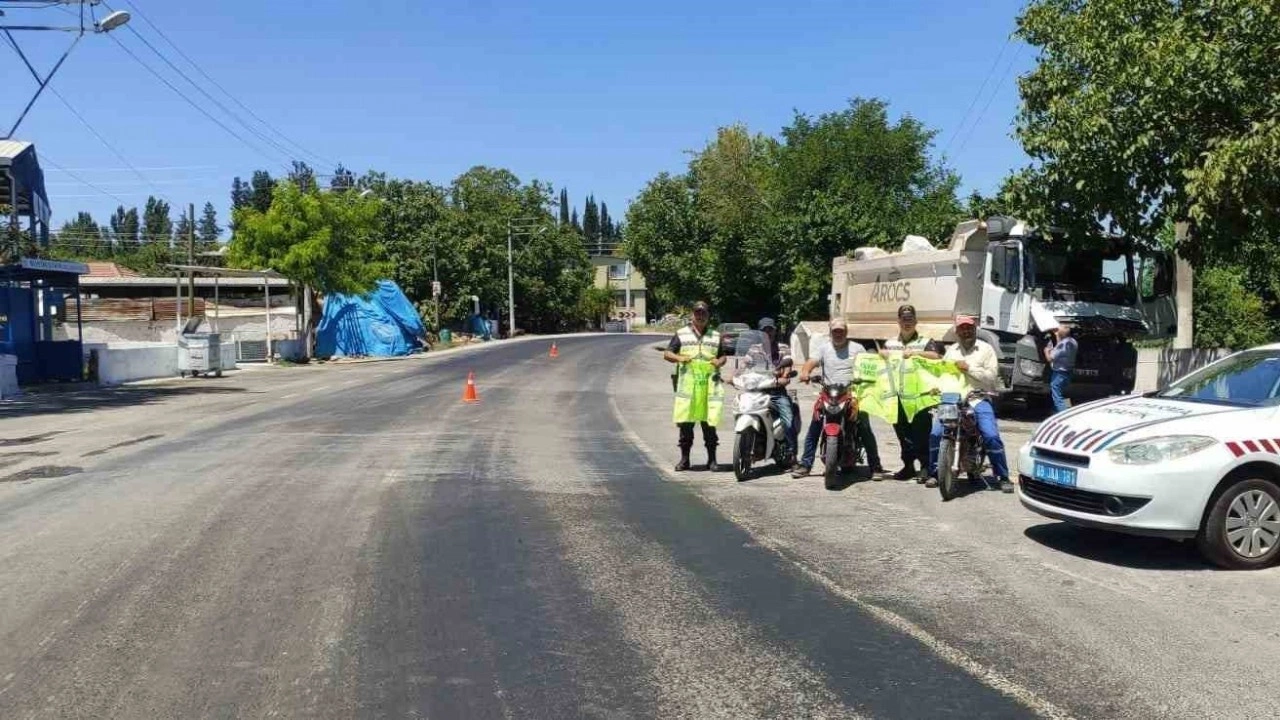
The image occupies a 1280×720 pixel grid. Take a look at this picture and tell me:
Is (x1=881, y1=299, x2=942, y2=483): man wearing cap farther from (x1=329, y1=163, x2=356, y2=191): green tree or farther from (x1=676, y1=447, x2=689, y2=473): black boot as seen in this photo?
(x1=329, y1=163, x2=356, y2=191): green tree

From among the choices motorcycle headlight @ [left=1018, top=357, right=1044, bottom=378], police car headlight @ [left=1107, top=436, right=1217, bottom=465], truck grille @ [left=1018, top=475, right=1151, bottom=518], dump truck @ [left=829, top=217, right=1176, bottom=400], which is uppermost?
dump truck @ [left=829, top=217, right=1176, bottom=400]

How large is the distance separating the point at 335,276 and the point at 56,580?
37.2 metres

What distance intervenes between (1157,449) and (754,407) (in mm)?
4366

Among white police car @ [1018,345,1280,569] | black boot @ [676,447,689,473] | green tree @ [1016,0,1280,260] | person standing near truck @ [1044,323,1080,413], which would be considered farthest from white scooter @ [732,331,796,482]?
person standing near truck @ [1044,323,1080,413]

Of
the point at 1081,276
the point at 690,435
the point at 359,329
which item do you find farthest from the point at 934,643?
the point at 359,329

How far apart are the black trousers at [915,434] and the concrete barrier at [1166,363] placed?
25.6 ft

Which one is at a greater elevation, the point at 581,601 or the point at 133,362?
the point at 133,362

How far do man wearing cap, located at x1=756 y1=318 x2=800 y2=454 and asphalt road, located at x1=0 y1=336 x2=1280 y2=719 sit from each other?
702 millimetres

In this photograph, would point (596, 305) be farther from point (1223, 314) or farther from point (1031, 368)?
point (1031, 368)

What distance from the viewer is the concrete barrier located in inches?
700

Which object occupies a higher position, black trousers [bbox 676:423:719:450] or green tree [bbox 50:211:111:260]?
green tree [bbox 50:211:111:260]

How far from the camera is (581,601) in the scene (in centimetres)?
604

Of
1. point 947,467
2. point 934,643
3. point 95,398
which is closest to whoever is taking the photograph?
point 934,643

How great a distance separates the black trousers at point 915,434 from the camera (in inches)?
407
